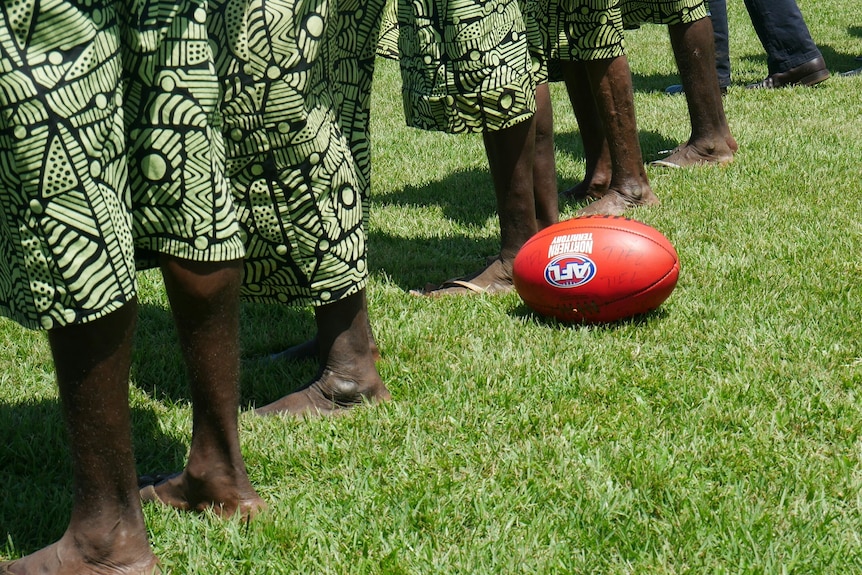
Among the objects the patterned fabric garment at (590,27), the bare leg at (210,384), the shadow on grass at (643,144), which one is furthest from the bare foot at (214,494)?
the shadow on grass at (643,144)

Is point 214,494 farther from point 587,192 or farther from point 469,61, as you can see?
point 587,192

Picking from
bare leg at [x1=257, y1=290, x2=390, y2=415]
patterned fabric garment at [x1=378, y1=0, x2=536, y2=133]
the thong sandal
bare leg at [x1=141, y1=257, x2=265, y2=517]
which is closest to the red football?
the thong sandal

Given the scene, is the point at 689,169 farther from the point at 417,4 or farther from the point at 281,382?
the point at 281,382

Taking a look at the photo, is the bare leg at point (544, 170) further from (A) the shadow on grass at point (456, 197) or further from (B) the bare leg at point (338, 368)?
(B) the bare leg at point (338, 368)

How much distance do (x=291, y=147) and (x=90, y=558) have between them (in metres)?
1.22

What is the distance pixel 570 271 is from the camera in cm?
380

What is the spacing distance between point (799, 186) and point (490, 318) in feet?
8.39

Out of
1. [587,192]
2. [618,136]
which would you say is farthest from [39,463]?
Answer: [587,192]

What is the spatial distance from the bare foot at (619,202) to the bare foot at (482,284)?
1160mm

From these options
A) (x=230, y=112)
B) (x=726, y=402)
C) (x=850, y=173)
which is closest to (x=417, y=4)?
(x=230, y=112)

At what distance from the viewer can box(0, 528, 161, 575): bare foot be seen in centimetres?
224

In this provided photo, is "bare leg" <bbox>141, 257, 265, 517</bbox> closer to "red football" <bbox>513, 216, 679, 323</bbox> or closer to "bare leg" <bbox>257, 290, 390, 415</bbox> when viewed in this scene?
"bare leg" <bbox>257, 290, 390, 415</bbox>

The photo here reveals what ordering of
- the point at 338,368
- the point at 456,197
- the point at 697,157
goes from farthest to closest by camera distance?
the point at 697,157 < the point at 456,197 < the point at 338,368

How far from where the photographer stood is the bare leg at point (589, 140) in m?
5.90
